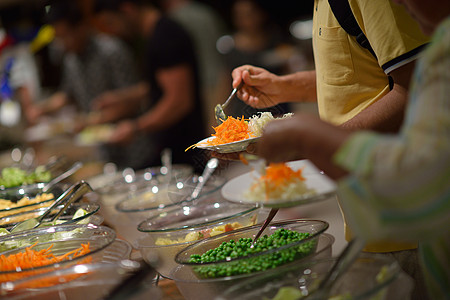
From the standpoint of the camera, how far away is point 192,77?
3.51 meters

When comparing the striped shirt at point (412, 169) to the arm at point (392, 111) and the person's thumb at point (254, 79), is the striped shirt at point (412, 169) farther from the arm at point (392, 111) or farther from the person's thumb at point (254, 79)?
the person's thumb at point (254, 79)

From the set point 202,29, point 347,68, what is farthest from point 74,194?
point 202,29

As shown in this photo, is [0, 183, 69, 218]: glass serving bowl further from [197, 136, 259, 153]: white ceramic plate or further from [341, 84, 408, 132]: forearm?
[341, 84, 408, 132]: forearm

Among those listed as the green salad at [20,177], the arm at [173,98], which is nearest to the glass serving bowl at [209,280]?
the green salad at [20,177]

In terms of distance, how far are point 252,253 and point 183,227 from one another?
1.04 ft

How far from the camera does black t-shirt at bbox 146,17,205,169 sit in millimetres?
3283

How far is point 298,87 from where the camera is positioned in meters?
1.59

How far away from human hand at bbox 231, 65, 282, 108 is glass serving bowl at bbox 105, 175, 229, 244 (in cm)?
34

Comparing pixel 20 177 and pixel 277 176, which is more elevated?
pixel 277 176

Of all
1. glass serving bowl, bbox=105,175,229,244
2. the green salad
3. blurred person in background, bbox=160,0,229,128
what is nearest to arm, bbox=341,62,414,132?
glass serving bowl, bbox=105,175,229,244

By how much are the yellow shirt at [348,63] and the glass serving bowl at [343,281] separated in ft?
1.47

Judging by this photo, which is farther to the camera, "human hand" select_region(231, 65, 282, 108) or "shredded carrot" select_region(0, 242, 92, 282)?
"human hand" select_region(231, 65, 282, 108)

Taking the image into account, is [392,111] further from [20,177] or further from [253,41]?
[253,41]

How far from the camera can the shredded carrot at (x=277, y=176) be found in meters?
0.90
